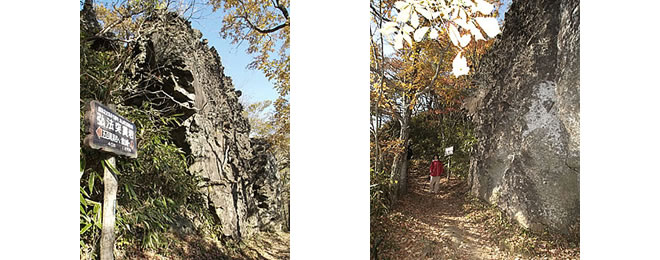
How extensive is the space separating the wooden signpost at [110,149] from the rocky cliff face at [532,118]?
1.59m

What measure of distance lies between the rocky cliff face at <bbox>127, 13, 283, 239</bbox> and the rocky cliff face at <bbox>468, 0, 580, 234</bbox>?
108 cm

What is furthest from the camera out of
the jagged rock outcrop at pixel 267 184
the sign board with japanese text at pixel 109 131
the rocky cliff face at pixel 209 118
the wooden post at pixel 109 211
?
the jagged rock outcrop at pixel 267 184

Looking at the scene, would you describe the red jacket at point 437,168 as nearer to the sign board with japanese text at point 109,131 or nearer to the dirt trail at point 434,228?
the dirt trail at point 434,228

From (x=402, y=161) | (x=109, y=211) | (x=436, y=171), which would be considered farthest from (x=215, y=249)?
(x=436, y=171)

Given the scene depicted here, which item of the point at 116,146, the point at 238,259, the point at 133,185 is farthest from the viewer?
the point at 238,259

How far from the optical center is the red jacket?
7.06ft

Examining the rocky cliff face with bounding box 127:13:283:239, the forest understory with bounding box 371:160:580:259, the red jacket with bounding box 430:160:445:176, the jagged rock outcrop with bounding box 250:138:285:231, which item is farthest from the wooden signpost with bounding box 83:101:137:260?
the red jacket with bounding box 430:160:445:176

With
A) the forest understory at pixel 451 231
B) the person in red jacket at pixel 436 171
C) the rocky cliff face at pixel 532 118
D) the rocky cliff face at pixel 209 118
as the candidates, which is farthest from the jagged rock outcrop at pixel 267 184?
the rocky cliff face at pixel 532 118

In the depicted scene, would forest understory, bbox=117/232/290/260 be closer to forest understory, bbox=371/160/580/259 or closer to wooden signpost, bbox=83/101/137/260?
wooden signpost, bbox=83/101/137/260

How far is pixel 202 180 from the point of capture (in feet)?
A: 6.65

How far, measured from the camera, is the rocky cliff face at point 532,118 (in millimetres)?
2027
